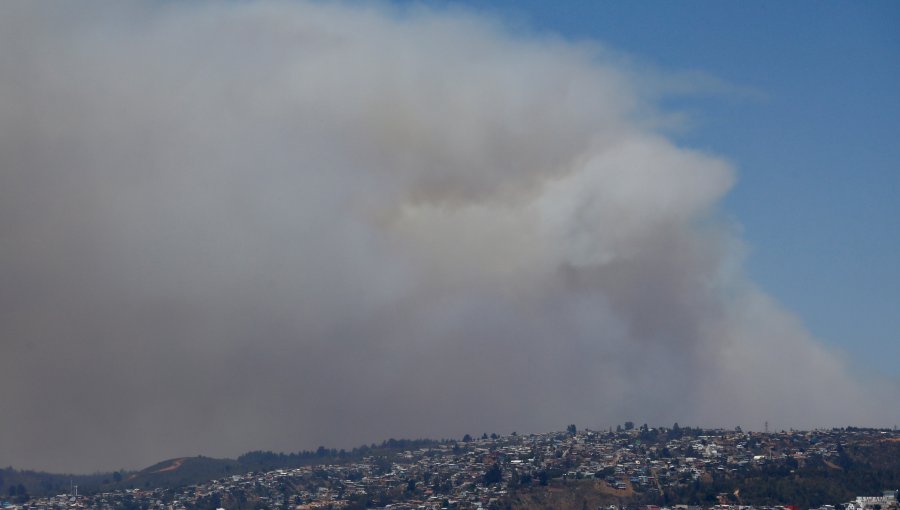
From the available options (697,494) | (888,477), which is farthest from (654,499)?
(888,477)

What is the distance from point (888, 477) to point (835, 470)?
34.3ft

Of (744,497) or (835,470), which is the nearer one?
(744,497)

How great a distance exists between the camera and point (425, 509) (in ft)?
641

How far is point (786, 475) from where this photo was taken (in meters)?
190

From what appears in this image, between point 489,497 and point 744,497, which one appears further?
point 489,497

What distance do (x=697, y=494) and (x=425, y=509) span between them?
3784 centimetres

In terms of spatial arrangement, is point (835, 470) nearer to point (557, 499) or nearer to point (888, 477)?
point (888, 477)

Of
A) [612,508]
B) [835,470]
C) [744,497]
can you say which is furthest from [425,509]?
[835,470]

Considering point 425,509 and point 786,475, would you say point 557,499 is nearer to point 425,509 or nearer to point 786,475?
point 425,509

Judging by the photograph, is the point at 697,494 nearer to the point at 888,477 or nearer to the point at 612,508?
the point at 612,508

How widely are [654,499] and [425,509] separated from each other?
31.9 m

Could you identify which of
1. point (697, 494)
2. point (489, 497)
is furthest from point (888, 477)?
point (489, 497)

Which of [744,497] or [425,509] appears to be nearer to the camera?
[744,497]

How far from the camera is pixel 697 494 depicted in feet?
606
